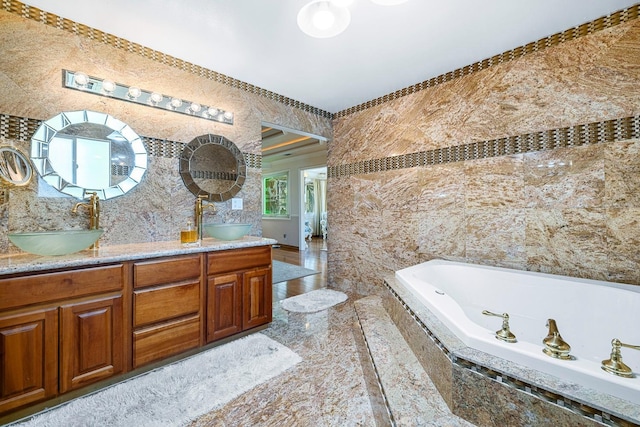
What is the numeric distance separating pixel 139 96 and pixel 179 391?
2.23m

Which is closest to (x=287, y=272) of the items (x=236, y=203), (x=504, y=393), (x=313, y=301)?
(x=313, y=301)

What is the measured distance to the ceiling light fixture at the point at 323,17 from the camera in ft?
5.22

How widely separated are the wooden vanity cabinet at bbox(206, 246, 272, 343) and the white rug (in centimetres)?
20

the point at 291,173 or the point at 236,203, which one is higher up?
the point at 291,173

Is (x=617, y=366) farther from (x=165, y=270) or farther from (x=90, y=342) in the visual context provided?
(x=90, y=342)

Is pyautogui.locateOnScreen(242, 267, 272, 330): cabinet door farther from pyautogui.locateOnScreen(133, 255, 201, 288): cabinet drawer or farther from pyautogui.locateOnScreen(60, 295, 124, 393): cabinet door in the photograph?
pyautogui.locateOnScreen(60, 295, 124, 393): cabinet door

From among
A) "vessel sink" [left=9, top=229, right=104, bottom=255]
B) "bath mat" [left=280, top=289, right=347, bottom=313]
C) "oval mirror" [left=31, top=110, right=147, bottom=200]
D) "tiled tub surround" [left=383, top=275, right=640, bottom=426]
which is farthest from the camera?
"bath mat" [left=280, top=289, right=347, bottom=313]

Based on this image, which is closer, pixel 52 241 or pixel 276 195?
pixel 52 241

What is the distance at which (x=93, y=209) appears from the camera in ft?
6.30

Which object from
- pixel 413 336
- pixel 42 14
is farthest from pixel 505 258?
pixel 42 14

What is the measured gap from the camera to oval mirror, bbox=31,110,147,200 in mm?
1815

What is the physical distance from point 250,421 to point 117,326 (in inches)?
39.0

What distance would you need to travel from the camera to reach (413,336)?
157cm

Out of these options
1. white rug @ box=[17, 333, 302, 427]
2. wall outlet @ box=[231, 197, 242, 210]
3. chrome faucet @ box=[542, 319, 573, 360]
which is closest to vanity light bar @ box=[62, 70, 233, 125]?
wall outlet @ box=[231, 197, 242, 210]
